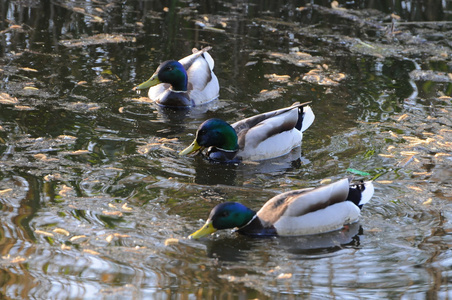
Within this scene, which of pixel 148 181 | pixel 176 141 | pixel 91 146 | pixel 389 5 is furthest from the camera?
pixel 389 5

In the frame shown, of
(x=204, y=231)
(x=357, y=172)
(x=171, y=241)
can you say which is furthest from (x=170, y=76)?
(x=171, y=241)

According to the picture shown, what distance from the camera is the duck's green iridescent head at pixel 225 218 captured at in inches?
211

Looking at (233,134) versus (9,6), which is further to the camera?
(9,6)

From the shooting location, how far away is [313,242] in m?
5.55

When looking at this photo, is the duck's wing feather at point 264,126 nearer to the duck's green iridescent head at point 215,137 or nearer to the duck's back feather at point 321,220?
the duck's green iridescent head at point 215,137

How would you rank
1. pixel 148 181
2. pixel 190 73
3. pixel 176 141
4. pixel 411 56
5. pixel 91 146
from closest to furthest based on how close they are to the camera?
pixel 148 181
pixel 91 146
pixel 176 141
pixel 190 73
pixel 411 56

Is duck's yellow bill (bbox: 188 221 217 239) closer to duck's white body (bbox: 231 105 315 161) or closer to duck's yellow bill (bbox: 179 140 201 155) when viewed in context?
duck's yellow bill (bbox: 179 140 201 155)

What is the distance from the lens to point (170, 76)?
8.91 metres

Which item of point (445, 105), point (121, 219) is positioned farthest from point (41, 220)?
point (445, 105)

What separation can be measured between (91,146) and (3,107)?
1.43m

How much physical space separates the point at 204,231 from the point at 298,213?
801 millimetres

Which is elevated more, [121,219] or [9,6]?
[9,6]

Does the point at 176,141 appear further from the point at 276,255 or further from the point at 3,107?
the point at 276,255

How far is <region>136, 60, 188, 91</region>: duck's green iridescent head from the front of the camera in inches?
346
